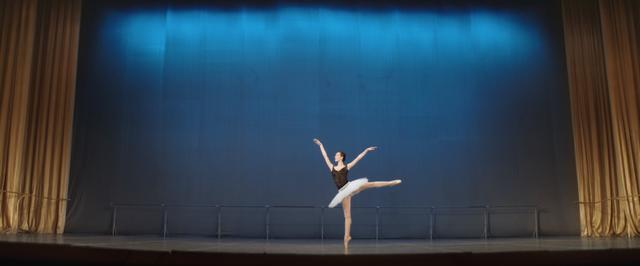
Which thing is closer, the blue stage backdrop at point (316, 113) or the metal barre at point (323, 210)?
the metal barre at point (323, 210)

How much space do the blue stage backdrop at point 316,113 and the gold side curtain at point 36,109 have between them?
315mm

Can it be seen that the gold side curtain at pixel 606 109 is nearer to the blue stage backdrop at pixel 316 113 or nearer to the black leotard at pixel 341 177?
the blue stage backdrop at pixel 316 113

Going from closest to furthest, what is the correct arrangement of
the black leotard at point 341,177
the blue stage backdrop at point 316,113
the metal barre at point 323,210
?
the black leotard at point 341,177 → the metal barre at point 323,210 → the blue stage backdrop at point 316,113

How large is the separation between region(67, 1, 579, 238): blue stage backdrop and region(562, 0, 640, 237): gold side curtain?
1.03 feet

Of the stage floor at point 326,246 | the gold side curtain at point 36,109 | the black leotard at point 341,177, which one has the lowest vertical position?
the stage floor at point 326,246

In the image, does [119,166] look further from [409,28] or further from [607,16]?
[607,16]

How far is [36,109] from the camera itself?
1052cm

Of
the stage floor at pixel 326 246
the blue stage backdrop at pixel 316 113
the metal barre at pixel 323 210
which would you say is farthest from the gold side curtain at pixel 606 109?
the stage floor at pixel 326 246

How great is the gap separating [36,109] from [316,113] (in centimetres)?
492

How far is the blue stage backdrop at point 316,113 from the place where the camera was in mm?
10633

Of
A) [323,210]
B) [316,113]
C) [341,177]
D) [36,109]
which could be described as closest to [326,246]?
[341,177]

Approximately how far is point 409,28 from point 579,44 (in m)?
3.10

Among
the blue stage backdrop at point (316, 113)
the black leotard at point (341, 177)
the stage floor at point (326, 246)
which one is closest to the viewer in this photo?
the stage floor at point (326, 246)

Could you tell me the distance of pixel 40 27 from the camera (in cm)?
1071
